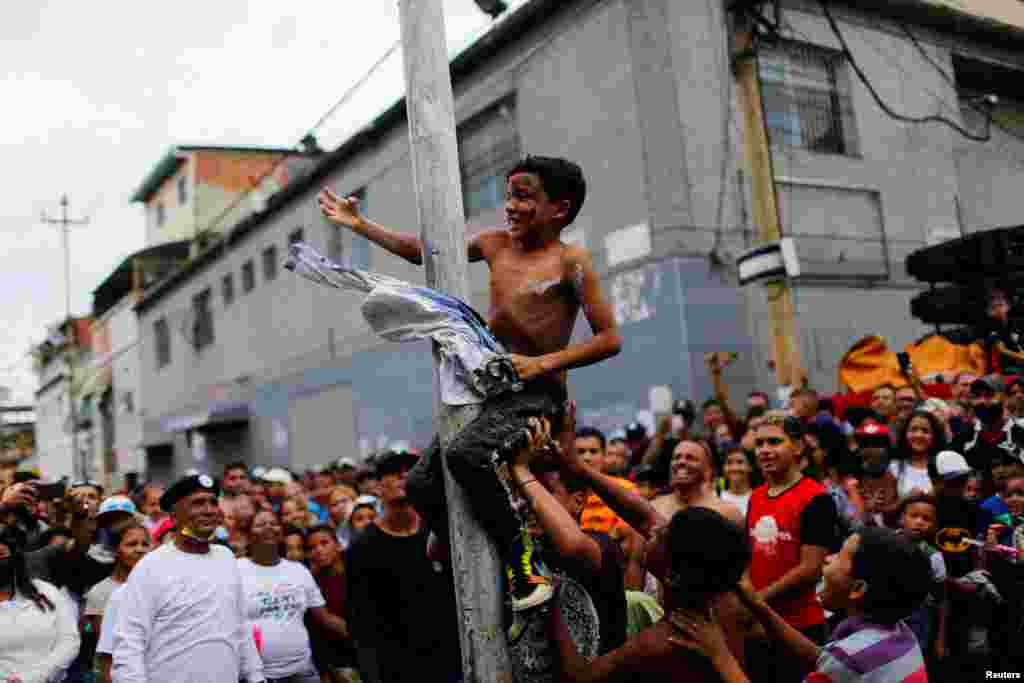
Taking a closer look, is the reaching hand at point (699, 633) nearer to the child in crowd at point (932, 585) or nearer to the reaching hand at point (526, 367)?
the reaching hand at point (526, 367)

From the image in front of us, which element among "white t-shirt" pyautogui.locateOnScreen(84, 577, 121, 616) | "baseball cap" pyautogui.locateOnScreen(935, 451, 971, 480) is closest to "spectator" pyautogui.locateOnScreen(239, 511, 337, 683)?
"white t-shirt" pyautogui.locateOnScreen(84, 577, 121, 616)

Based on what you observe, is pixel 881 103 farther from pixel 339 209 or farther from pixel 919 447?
pixel 339 209

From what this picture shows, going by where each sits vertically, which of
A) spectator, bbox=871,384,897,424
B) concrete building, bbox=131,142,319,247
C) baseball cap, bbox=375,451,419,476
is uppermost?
concrete building, bbox=131,142,319,247

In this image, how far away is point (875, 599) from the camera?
286 cm

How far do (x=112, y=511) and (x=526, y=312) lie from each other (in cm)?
→ 363

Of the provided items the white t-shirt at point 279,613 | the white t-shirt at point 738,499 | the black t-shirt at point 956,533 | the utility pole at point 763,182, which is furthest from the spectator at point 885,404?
the white t-shirt at point 279,613

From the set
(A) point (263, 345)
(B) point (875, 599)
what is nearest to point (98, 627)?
(B) point (875, 599)

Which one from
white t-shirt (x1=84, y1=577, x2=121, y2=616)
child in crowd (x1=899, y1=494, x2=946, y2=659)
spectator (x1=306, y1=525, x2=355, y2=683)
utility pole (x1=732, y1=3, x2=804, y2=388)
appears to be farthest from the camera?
utility pole (x1=732, y1=3, x2=804, y2=388)

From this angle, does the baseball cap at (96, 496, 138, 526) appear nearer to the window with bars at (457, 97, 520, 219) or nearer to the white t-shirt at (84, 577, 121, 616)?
the white t-shirt at (84, 577, 121, 616)

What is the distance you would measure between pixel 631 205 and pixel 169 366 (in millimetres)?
22514

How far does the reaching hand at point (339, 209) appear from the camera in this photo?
10.8 ft

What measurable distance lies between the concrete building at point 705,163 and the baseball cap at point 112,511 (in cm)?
726

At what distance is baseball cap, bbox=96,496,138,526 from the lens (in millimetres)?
5621

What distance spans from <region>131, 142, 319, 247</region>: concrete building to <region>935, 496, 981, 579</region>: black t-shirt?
26239 mm
